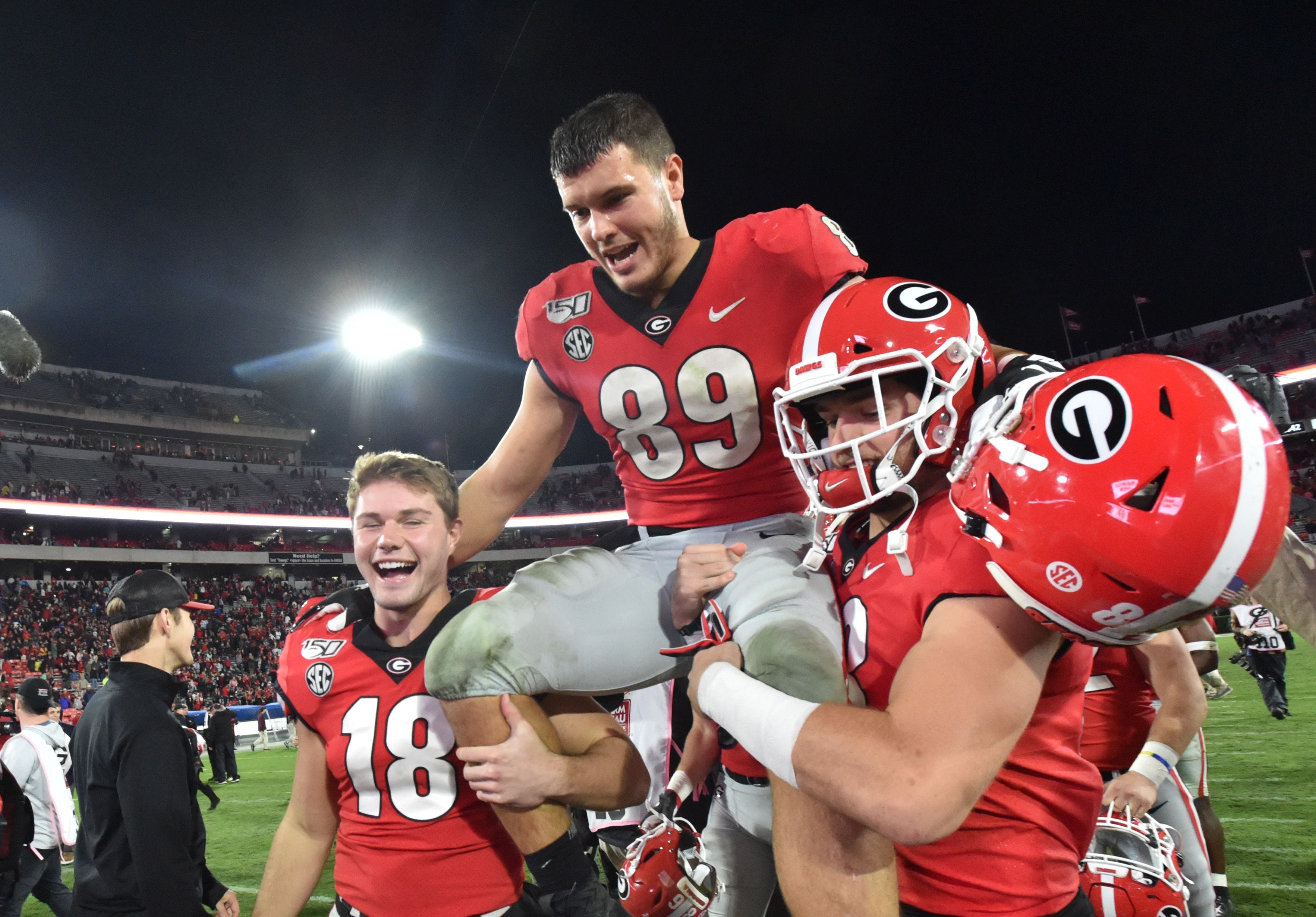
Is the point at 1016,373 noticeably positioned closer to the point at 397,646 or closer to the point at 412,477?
the point at 412,477

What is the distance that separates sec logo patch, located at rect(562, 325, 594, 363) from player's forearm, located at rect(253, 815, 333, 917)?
6.49 feet

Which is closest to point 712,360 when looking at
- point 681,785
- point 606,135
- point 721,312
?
point 721,312

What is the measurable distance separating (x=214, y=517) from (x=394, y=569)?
39.1 metres

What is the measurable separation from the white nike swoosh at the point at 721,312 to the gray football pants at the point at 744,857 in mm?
1593

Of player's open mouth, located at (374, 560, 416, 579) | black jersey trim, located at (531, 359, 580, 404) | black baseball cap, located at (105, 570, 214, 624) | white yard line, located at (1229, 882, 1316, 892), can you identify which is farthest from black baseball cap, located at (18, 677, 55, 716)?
white yard line, located at (1229, 882, 1316, 892)

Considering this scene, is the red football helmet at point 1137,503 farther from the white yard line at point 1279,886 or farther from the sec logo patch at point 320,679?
the white yard line at point 1279,886

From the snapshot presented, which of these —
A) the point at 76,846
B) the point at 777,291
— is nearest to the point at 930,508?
the point at 777,291

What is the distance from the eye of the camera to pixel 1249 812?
6.94 meters

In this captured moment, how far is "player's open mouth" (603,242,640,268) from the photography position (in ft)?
9.09

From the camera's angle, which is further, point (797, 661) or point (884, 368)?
point (884, 368)

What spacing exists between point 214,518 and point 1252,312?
4645cm

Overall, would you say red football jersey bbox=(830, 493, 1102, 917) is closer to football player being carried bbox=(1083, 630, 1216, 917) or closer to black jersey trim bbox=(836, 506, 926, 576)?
black jersey trim bbox=(836, 506, 926, 576)

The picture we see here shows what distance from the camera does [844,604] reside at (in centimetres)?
226

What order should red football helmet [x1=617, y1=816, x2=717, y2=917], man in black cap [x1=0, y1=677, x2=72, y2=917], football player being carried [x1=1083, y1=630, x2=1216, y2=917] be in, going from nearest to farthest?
1. red football helmet [x1=617, y1=816, x2=717, y2=917]
2. football player being carried [x1=1083, y1=630, x2=1216, y2=917]
3. man in black cap [x1=0, y1=677, x2=72, y2=917]
